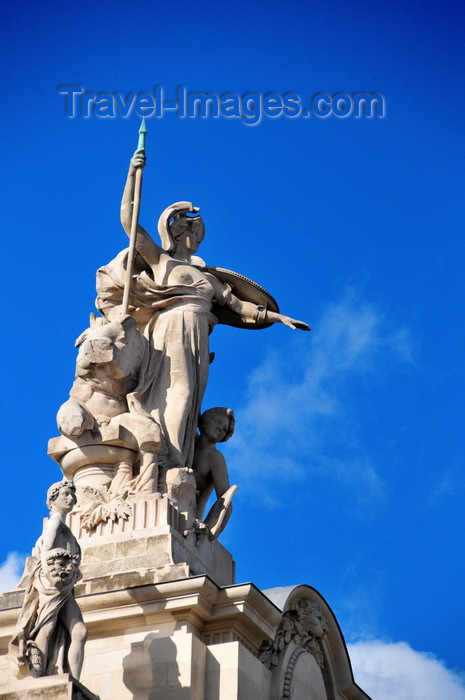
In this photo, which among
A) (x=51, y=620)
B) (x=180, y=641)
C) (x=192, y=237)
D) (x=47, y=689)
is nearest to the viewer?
(x=47, y=689)

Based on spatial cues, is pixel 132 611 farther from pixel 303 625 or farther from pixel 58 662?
pixel 303 625

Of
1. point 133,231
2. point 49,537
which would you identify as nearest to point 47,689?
point 49,537

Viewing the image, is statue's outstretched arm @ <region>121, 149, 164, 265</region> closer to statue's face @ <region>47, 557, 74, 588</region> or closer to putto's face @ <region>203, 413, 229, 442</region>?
putto's face @ <region>203, 413, 229, 442</region>

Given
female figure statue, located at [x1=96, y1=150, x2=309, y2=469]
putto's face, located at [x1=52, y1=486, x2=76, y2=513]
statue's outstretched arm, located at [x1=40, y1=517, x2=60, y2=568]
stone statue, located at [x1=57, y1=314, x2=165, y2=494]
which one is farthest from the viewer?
female figure statue, located at [x1=96, y1=150, x2=309, y2=469]

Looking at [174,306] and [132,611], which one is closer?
[132,611]

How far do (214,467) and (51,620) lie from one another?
436 centimetres

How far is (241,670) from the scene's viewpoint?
50.6 feet

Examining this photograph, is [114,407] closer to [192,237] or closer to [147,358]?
[147,358]

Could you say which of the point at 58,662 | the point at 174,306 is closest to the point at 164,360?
the point at 174,306

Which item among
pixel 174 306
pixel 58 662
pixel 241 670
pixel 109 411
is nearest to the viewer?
pixel 58 662

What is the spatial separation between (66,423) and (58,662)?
3.85m

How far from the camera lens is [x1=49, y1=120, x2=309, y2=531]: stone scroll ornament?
56.5ft

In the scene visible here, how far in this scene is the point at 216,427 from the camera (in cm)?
1842

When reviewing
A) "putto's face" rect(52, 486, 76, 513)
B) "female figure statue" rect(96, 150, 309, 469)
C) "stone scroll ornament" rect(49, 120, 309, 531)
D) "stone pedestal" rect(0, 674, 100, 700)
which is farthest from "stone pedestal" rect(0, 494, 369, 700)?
"female figure statue" rect(96, 150, 309, 469)
